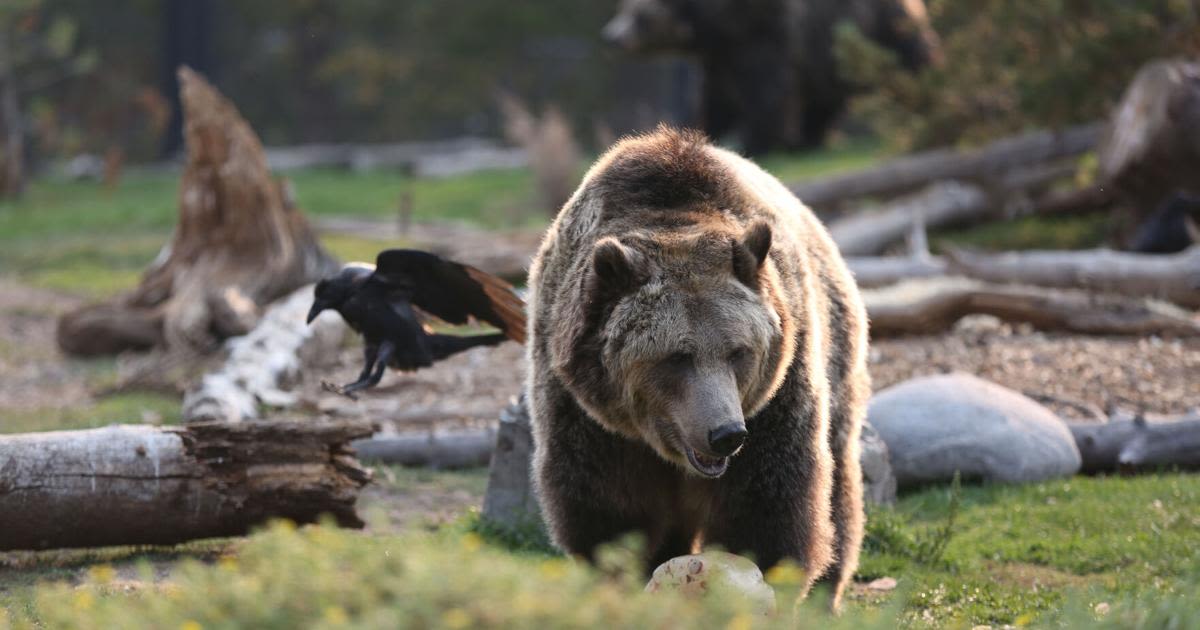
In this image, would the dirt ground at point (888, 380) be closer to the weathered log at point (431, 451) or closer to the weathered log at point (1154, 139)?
the weathered log at point (431, 451)

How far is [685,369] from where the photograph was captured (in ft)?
13.6

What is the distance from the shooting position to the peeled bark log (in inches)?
468

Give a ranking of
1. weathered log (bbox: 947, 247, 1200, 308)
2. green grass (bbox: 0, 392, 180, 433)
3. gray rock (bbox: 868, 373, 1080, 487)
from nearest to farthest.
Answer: gray rock (bbox: 868, 373, 1080, 487) < green grass (bbox: 0, 392, 180, 433) < weathered log (bbox: 947, 247, 1200, 308)

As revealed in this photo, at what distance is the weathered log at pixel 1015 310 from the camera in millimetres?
10055

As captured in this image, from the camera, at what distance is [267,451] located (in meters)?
6.05

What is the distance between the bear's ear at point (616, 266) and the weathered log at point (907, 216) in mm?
9366

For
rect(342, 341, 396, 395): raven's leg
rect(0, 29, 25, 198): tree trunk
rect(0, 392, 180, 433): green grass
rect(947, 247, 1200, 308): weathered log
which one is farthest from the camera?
rect(0, 29, 25, 198): tree trunk

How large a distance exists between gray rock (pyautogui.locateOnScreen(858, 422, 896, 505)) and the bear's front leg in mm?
2215

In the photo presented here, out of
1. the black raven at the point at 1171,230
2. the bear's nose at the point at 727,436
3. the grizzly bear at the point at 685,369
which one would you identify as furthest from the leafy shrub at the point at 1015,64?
the bear's nose at the point at 727,436

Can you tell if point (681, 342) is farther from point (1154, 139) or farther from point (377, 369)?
point (1154, 139)

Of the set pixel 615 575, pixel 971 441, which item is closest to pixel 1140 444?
pixel 971 441

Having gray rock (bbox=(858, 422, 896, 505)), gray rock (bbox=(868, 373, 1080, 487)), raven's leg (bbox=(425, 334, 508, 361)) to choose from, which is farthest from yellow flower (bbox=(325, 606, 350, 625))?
gray rock (bbox=(868, 373, 1080, 487))

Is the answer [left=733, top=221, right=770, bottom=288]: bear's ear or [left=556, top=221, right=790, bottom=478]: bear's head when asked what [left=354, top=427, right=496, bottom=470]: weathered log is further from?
[left=733, top=221, right=770, bottom=288]: bear's ear

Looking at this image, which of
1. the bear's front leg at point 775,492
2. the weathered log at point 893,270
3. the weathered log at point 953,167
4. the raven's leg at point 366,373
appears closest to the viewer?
the bear's front leg at point 775,492
